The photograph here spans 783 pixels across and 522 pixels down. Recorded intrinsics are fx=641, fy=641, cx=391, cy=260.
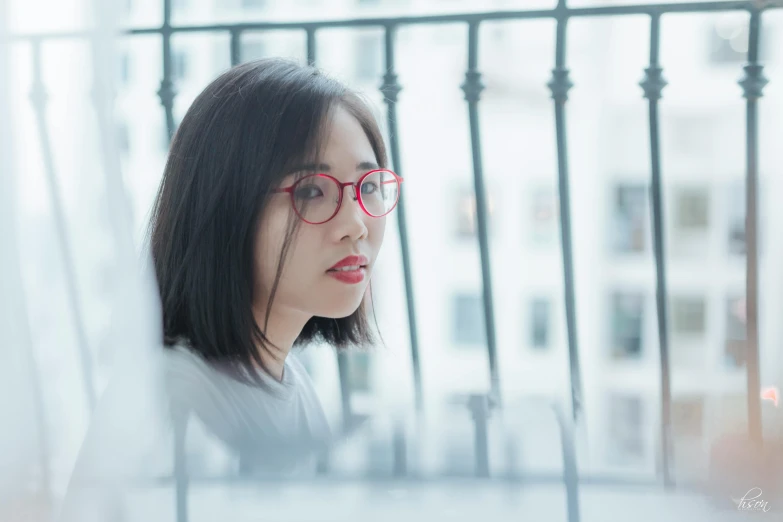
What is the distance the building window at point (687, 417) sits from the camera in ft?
3.38

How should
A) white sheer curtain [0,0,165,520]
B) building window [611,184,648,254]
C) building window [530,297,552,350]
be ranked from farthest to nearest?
building window [530,297,552,350], building window [611,184,648,254], white sheer curtain [0,0,165,520]

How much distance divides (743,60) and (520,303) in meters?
21.6

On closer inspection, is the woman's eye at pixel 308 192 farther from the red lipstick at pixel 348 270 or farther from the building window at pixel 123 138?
the building window at pixel 123 138

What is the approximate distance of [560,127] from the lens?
3.73ft

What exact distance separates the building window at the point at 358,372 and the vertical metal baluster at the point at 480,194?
0.75 feet

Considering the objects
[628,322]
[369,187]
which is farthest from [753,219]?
[628,322]

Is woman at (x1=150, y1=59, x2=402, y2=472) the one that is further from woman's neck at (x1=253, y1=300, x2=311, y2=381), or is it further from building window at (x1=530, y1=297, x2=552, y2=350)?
building window at (x1=530, y1=297, x2=552, y2=350)

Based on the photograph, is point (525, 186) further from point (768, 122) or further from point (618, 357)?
point (768, 122)

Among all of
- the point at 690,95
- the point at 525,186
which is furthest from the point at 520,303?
the point at 690,95

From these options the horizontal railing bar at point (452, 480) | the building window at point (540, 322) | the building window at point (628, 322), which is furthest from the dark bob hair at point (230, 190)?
the building window at point (540, 322)

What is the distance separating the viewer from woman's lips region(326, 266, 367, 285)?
0.85 meters

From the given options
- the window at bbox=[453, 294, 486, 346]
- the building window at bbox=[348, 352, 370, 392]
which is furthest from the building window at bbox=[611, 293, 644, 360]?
the building window at bbox=[348, 352, 370, 392]

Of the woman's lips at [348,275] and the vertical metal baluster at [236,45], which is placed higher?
the vertical metal baluster at [236,45]

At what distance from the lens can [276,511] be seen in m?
0.86
